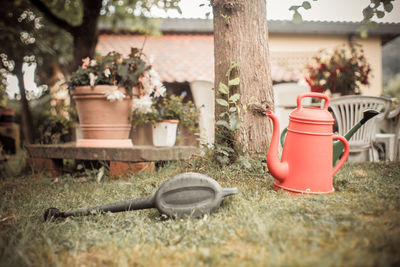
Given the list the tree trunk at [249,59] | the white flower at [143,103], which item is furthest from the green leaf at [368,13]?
the white flower at [143,103]

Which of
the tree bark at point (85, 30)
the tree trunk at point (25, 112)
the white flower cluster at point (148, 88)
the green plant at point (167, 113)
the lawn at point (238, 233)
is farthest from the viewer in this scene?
the tree trunk at point (25, 112)

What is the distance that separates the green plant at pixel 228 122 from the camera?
223 centimetres

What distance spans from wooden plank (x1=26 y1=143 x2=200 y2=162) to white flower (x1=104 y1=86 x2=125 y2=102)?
0.52m

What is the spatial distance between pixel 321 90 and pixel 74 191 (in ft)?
11.0

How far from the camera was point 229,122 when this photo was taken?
2281mm

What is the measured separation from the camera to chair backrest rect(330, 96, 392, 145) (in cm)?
348

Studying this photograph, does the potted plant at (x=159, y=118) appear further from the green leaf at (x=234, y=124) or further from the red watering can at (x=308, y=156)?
the red watering can at (x=308, y=156)

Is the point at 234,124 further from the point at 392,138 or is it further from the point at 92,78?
the point at 392,138

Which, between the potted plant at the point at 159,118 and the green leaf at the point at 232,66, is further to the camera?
the potted plant at the point at 159,118

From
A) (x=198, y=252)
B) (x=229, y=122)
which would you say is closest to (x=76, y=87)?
(x=229, y=122)

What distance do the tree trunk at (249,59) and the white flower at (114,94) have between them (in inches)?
45.6

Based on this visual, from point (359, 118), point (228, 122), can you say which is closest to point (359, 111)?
point (359, 118)

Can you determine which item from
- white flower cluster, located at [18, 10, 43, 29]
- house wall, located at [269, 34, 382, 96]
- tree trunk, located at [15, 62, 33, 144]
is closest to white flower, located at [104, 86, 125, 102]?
white flower cluster, located at [18, 10, 43, 29]

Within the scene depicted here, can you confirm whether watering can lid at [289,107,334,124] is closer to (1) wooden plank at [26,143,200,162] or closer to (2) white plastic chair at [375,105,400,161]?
(1) wooden plank at [26,143,200,162]
